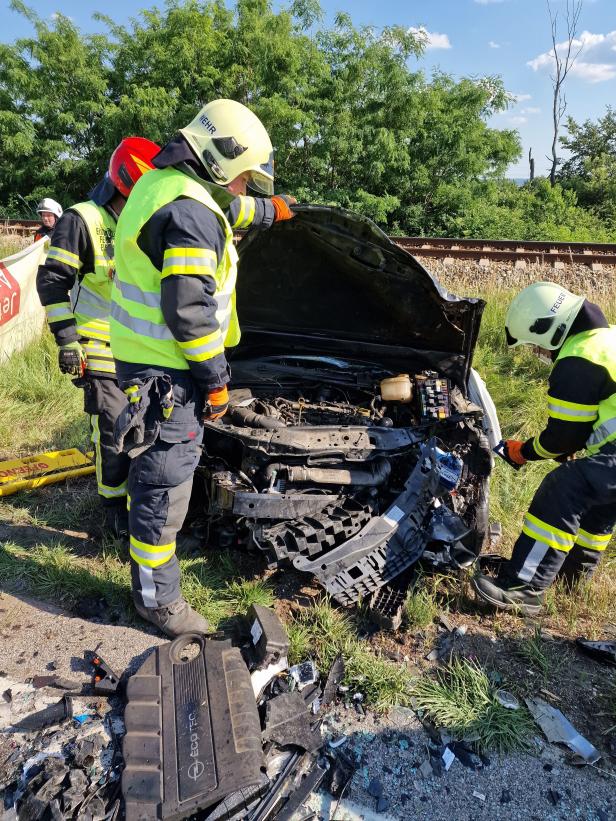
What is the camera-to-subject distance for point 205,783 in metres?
1.88

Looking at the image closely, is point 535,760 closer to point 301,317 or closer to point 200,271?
point 200,271

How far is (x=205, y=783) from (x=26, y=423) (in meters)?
4.11

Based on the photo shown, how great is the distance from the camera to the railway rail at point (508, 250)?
28.4 ft

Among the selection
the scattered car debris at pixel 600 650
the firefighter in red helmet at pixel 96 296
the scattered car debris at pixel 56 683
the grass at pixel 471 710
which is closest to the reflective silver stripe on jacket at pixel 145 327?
the firefighter in red helmet at pixel 96 296

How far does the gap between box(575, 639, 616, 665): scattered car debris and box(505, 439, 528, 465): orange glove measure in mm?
973

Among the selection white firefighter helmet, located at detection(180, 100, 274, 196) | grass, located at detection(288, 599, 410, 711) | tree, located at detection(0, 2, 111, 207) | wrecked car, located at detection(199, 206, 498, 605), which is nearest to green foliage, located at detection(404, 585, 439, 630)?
wrecked car, located at detection(199, 206, 498, 605)

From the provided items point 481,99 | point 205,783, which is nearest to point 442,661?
point 205,783

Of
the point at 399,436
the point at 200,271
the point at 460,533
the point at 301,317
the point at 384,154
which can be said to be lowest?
the point at 460,533

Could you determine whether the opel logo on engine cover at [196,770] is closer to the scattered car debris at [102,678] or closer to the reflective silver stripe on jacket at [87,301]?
the scattered car debris at [102,678]

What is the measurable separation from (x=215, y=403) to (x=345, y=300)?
1.27 metres

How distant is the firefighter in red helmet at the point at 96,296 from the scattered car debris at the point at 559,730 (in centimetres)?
244

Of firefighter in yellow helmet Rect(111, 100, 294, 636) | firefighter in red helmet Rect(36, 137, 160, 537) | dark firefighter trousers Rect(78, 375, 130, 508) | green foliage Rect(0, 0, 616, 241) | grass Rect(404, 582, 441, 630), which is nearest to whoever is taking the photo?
firefighter in yellow helmet Rect(111, 100, 294, 636)

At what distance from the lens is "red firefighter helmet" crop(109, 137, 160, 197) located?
2.92 metres

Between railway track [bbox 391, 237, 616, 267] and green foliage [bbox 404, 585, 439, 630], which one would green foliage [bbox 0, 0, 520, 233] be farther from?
green foliage [bbox 404, 585, 439, 630]
